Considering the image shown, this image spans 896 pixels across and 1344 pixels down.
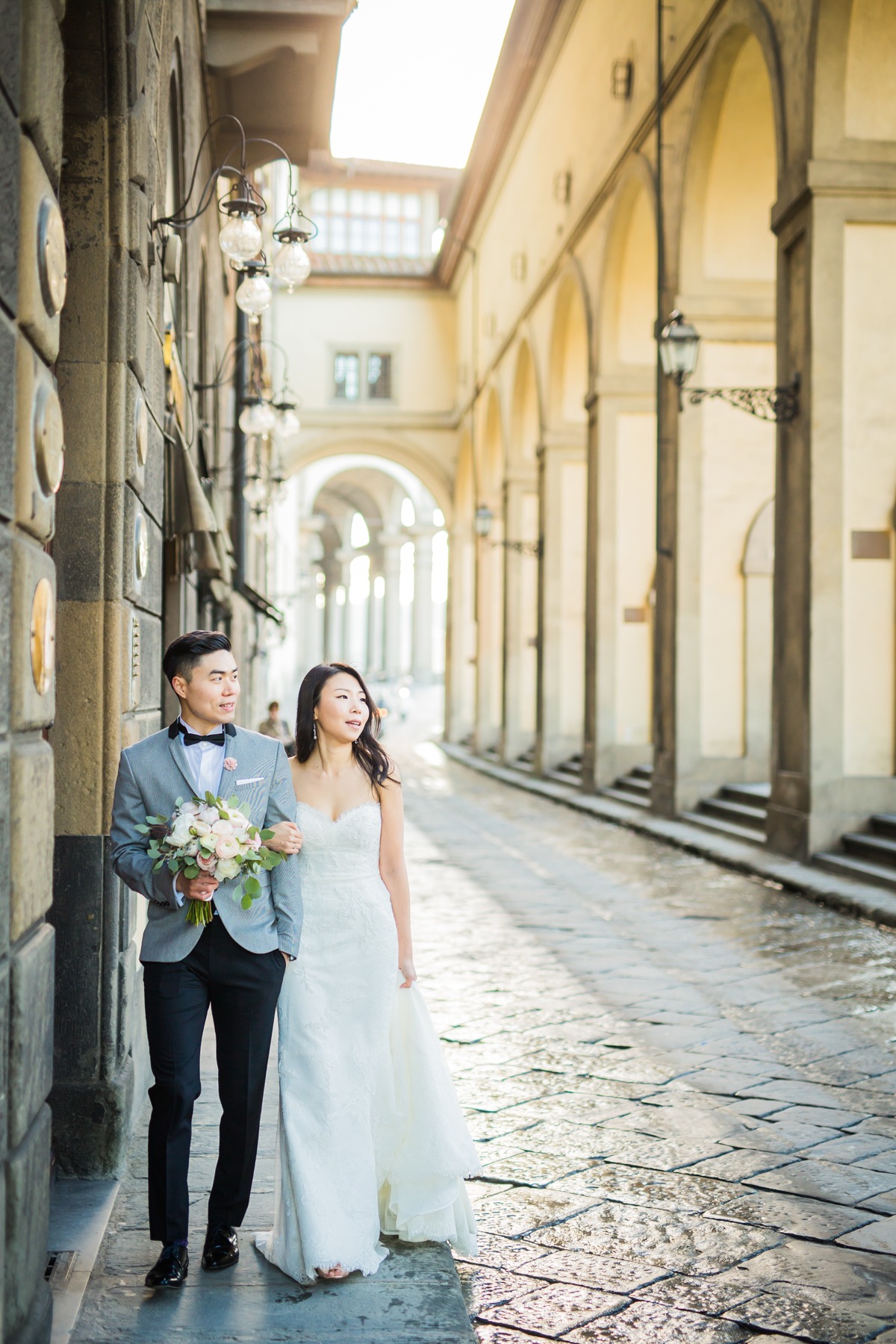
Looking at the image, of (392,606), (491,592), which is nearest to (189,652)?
(491,592)

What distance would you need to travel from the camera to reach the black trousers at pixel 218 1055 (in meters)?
3.04

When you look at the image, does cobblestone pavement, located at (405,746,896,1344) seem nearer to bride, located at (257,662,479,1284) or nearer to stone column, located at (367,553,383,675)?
bride, located at (257,662,479,1284)

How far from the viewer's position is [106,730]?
3846mm

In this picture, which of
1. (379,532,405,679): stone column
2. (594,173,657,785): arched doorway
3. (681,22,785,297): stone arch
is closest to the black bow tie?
(681,22,785,297): stone arch

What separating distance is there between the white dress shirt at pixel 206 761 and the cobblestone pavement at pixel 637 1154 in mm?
1194

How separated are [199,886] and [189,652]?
60 cm

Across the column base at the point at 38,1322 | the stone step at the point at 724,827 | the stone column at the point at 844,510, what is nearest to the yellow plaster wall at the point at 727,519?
the stone step at the point at 724,827

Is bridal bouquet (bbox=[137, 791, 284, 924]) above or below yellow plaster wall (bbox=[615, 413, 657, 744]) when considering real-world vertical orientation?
below

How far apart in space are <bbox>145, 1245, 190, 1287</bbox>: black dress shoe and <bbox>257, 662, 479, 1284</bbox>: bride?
0.22 metres

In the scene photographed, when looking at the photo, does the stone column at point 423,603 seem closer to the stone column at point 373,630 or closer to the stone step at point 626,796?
the stone column at point 373,630

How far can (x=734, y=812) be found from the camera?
497 inches

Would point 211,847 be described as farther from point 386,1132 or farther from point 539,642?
point 539,642

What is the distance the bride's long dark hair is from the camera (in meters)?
3.34

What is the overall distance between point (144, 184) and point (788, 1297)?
12.6 feet
